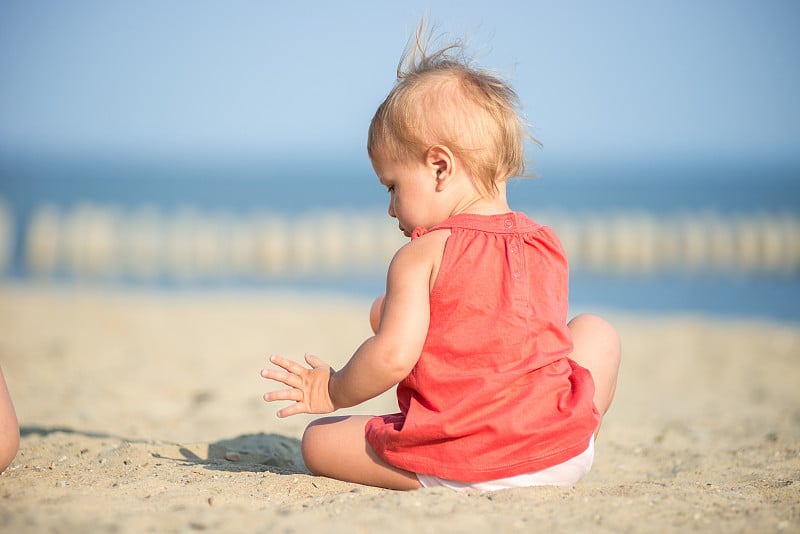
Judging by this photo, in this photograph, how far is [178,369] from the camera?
550cm

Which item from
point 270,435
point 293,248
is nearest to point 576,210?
point 293,248

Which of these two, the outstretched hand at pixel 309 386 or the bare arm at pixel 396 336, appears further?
the outstretched hand at pixel 309 386

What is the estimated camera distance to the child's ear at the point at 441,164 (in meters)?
2.31

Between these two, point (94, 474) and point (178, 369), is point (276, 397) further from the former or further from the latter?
point (178, 369)

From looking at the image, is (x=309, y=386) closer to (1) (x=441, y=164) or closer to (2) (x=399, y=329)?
(2) (x=399, y=329)

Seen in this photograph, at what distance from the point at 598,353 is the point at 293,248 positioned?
13.4m

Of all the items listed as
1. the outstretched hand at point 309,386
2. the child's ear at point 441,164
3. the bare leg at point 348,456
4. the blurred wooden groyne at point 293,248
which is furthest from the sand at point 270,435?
the blurred wooden groyne at point 293,248

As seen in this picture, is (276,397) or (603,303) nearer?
(276,397)

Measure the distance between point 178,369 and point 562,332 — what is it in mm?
3826

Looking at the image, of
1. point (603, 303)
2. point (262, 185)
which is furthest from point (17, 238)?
point (262, 185)

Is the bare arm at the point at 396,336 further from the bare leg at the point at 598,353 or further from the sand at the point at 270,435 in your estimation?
the bare leg at the point at 598,353

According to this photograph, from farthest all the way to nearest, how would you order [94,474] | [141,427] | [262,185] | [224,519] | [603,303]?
1. [262,185]
2. [603,303]
3. [141,427]
4. [94,474]
5. [224,519]

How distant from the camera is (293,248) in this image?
1567cm

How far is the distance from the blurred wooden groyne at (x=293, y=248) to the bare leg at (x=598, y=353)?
11577 millimetres
